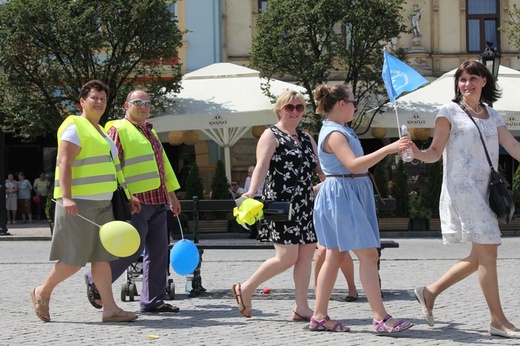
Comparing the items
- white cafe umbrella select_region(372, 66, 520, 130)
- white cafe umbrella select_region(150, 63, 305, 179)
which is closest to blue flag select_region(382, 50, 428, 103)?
white cafe umbrella select_region(150, 63, 305, 179)

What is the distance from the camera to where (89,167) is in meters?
8.04

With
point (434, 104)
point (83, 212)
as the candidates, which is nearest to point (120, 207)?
point (83, 212)

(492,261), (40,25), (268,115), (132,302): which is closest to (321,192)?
(492,261)

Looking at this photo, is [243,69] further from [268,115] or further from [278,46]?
[268,115]

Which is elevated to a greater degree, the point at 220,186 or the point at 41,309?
the point at 220,186

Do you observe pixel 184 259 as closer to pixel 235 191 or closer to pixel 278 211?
pixel 278 211

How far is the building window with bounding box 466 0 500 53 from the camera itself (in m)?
29.2

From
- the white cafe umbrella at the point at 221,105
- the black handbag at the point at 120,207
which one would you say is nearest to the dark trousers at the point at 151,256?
the black handbag at the point at 120,207

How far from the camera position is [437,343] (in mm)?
6754

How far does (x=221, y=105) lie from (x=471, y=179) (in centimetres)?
1436

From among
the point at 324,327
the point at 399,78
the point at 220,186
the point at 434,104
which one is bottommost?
the point at 324,327

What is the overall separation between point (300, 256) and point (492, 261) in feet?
5.24

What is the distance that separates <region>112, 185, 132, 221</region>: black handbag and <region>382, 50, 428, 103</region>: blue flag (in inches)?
85.8

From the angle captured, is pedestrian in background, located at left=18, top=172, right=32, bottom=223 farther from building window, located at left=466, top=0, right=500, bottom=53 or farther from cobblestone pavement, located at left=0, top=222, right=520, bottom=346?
cobblestone pavement, located at left=0, top=222, right=520, bottom=346
